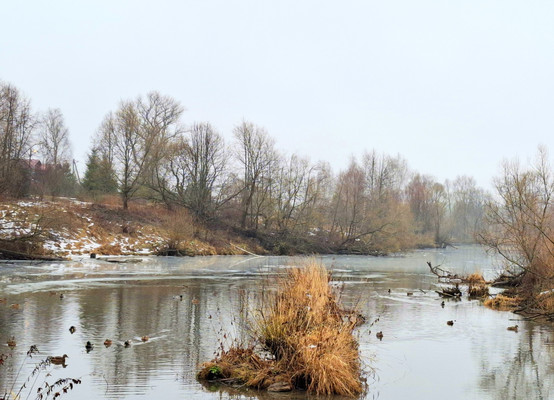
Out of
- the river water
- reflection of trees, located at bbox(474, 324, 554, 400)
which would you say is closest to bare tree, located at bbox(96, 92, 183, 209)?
the river water

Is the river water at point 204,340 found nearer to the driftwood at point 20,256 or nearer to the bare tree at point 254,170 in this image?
the driftwood at point 20,256

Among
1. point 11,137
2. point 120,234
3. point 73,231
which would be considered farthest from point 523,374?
point 11,137

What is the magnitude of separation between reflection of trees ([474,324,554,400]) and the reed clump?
2.46m

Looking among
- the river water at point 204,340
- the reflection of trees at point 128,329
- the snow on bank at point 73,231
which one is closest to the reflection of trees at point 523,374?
the river water at point 204,340

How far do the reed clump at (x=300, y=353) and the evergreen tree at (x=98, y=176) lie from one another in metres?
54.7

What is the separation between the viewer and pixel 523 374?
11.2 m

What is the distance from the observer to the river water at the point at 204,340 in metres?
9.79

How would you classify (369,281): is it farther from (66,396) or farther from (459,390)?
(66,396)

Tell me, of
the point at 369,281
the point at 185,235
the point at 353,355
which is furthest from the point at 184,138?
the point at 353,355

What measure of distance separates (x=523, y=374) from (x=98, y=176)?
58153mm

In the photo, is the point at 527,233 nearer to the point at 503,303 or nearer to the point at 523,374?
the point at 503,303

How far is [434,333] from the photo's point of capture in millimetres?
15438

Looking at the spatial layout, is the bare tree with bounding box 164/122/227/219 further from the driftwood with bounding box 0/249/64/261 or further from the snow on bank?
the driftwood with bounding box 0/249/64/261

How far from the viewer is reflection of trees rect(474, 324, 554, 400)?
9.95 m
